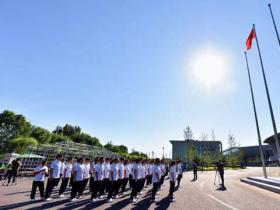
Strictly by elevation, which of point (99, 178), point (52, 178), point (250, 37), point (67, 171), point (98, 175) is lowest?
point (52, 178)

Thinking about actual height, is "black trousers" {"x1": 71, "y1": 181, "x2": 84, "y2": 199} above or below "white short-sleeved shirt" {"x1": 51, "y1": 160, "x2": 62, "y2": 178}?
below

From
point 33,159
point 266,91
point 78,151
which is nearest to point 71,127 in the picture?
point 78,151

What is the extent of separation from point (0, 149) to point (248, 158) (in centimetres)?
8729

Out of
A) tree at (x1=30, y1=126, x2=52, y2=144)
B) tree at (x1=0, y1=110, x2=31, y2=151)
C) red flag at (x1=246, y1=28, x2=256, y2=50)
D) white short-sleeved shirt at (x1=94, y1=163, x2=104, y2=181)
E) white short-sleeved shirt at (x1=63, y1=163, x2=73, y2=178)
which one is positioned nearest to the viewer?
white short-sleeved shirt at (x1=94, y1=163, x2=104, y2=181)

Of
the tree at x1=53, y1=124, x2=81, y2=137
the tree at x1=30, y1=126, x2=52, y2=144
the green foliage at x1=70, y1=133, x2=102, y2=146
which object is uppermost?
the tree at x1=53, y1=124, x2=81, y2=137

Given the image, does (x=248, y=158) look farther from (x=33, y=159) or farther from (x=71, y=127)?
(x=33, y=159)

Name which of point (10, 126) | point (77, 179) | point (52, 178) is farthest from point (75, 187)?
point (10, 126)

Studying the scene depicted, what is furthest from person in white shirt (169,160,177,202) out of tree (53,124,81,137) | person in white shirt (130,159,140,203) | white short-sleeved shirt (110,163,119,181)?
tree (53,124,81,137)

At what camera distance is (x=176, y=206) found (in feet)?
28.3

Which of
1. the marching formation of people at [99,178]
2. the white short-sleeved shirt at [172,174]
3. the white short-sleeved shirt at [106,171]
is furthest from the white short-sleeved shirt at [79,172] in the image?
the white short-sleeved shirt at [172,174]

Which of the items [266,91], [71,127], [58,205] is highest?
[71,127]

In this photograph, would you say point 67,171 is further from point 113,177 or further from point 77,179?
point 113,177

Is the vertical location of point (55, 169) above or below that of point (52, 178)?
above

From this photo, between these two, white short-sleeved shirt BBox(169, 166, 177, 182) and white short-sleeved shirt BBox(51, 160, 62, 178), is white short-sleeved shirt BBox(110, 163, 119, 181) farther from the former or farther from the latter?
white short-sleeved shirt BBox(51, 160, 62, 178)
